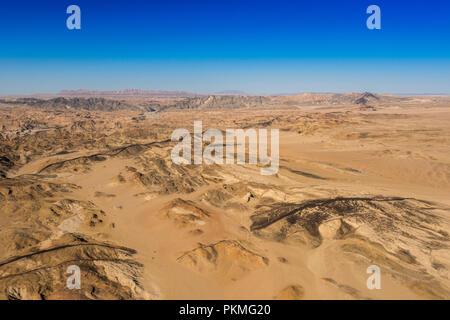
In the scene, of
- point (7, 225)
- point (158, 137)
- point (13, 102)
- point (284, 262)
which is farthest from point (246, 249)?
point (13, 102)

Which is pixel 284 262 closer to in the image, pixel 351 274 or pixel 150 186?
pixel 351 274

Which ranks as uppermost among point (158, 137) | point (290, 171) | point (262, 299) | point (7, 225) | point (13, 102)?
point (13, 102)

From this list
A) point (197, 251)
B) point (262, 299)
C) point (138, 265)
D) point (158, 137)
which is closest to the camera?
point (262, 299)

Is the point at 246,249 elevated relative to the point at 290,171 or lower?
lower

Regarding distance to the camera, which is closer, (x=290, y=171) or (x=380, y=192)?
(x=380, y=192)

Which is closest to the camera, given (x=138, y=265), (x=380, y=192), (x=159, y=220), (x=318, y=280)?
(x=318, y=280)

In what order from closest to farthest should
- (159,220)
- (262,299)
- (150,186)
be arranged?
(262,299)
(159,220)
(150,186)

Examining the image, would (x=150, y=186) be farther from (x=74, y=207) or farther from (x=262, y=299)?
(x=262, y=299)

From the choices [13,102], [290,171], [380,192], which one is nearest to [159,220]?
[290,171]

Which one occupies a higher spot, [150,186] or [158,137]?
[158,137]
